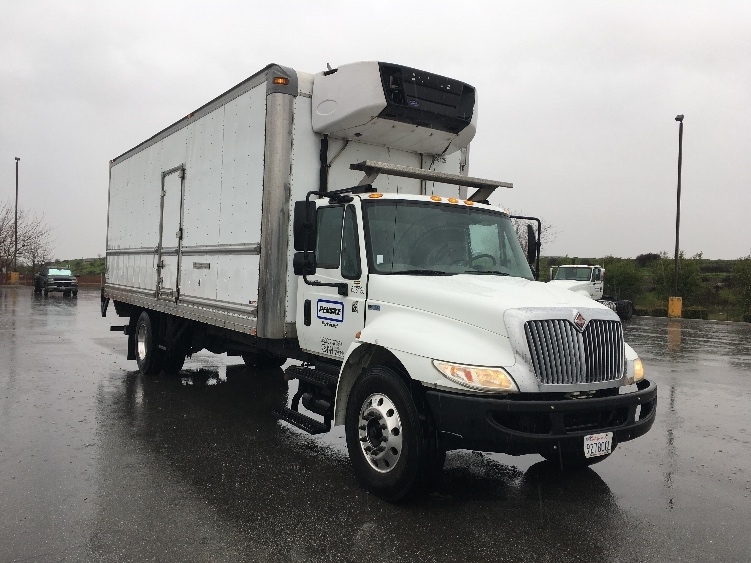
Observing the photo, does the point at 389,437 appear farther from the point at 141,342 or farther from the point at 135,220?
the point at 135,220

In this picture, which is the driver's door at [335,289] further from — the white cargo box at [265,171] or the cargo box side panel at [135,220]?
the cargo box side panel at [135,220]

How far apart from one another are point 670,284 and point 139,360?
28853mm

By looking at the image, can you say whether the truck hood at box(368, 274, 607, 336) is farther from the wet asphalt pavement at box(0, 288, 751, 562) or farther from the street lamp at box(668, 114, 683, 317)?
the street lamp at box(668, 114, 683, 317)

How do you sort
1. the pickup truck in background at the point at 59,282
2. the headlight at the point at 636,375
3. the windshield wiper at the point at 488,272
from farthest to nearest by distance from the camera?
1. the pickup truck in background at the point at 59,282
2. the windshield wiper at the point at 488,272
3. the headlight at the point at 636,375

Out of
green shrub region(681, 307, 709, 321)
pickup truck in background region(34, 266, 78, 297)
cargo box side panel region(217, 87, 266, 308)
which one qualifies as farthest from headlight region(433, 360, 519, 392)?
pickup truck in background region(34, 266, 78, 297)

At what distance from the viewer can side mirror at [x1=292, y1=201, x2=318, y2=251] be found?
5.48m

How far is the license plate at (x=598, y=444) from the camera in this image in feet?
14.5

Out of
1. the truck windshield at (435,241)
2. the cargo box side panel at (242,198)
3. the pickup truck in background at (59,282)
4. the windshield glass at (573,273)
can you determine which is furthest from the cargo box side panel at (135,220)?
the pickup truck in background at (59,282)

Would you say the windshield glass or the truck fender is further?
the windshield glass

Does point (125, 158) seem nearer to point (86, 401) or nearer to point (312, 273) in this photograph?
point (86, 401)

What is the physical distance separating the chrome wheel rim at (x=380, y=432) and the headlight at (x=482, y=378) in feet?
2.09

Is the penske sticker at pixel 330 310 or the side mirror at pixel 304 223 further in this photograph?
the penske sticker at pixel 330 310

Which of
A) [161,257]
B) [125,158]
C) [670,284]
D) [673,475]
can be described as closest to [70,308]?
[125,158]

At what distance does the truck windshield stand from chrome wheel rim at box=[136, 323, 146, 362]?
6.31 meters
